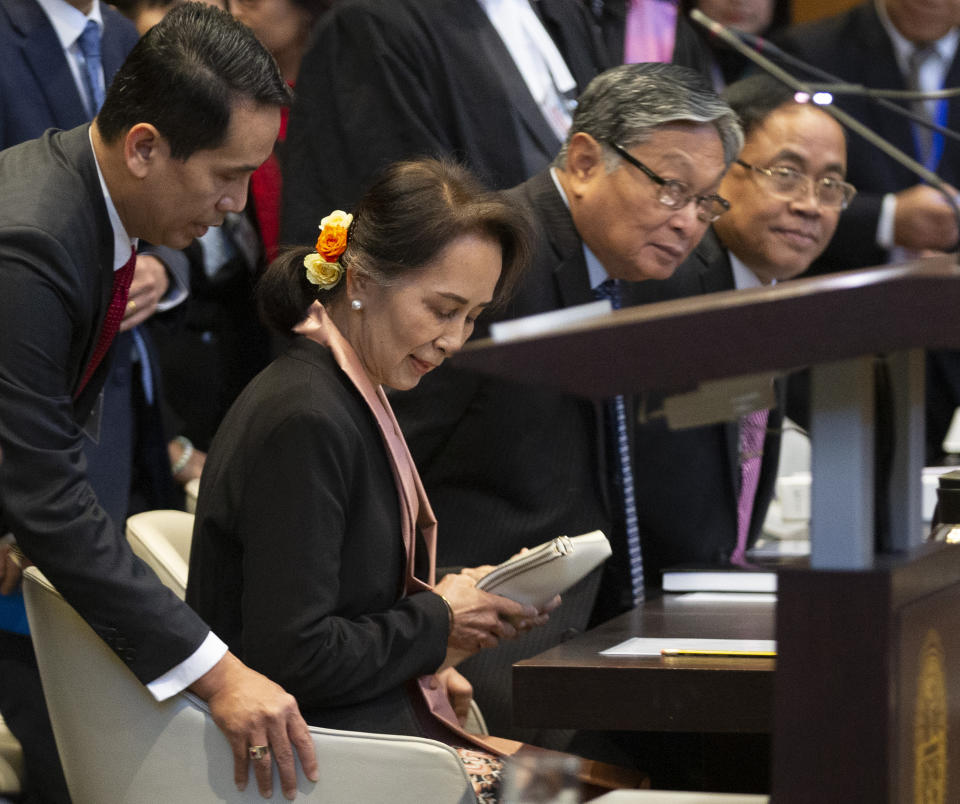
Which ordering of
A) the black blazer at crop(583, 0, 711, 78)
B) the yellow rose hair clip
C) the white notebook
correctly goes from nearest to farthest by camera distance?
the white notebook < the yellow rose hair clip < the black blazer at crop(583, 0, 711, 78)

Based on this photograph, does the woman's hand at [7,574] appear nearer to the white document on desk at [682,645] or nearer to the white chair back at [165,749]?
the white chair back at [165,749]

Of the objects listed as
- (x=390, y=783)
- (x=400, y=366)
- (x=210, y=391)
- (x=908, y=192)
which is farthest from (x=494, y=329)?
(x=908, y=192)

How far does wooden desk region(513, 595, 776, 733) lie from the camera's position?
1.58 m

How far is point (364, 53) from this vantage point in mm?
2764

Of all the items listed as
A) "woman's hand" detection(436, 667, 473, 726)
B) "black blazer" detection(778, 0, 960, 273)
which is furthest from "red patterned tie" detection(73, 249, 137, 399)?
"black blazer" detection(778, 0, 960, 273)

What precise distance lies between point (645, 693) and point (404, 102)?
149 centimetres

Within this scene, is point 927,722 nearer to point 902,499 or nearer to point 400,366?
point 902,499

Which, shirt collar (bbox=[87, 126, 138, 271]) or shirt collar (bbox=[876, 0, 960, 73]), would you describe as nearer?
shirt collar (bbox=[87, 126, 138, 271])

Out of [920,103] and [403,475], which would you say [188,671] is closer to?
[403,475]

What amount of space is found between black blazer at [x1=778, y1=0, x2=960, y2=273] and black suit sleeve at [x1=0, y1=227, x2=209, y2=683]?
2.12 meters

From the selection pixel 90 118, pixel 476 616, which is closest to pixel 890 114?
pixel 90 118

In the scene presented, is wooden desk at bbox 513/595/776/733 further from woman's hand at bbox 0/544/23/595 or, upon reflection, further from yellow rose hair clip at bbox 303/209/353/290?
woman's hand at bbox 0/544/23/595

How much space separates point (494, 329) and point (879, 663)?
366mm

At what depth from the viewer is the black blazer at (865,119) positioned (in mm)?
3273
